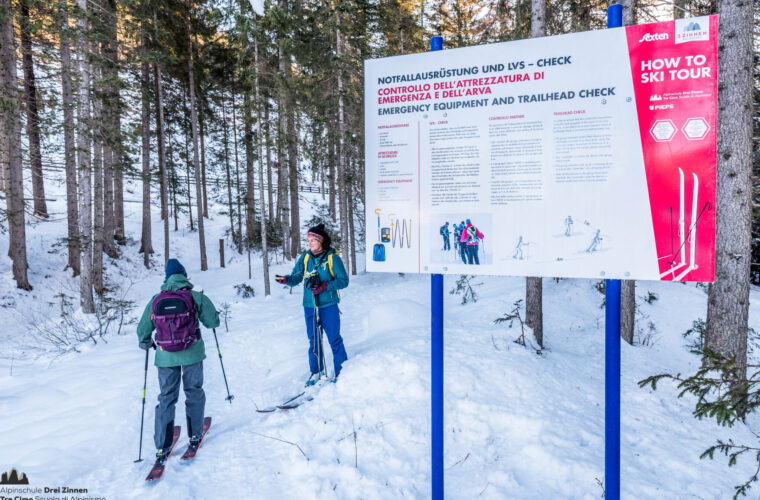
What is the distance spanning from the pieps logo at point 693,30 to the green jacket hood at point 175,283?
4.54m

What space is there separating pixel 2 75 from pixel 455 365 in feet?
48.7

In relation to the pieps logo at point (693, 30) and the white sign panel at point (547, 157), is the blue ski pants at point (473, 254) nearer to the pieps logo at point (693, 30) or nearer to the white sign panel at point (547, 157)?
the white sign panel at point (547, 157)

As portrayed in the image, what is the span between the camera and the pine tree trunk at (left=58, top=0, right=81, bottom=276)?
946 centimetres

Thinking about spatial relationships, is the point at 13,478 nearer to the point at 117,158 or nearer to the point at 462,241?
the point at 462,241

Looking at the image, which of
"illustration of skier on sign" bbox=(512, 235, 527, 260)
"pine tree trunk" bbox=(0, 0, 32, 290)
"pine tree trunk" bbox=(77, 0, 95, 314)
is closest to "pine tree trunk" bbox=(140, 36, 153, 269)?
"pine tree trunk" bbox=(0, 0, 32, 290)

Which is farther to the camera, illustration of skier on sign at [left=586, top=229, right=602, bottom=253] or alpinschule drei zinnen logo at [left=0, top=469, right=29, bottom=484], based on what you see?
alpinschule drei zinnen logo at [left=0, top=469, right=29, bottom=484]

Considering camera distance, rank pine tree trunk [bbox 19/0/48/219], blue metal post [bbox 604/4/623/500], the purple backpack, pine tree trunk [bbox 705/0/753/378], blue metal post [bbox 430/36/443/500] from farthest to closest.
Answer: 1. pine tree trunk [bbox 19/0/48/219]
2. pine tree trunk [bbox 705/0/753/378]
3. the purple backpack
4. blue metal post [bbox 430/36/443/500]
5. blue metal post [bbox 604/4/623/500]

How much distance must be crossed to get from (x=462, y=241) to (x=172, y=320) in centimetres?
314

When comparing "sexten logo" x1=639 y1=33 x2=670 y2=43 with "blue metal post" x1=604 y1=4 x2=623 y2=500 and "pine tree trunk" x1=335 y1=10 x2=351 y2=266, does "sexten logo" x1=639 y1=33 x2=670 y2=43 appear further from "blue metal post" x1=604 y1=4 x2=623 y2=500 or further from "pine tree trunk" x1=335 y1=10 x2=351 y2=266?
"pine tree trunk" x1=335 y1=10 x2=351 y2=266

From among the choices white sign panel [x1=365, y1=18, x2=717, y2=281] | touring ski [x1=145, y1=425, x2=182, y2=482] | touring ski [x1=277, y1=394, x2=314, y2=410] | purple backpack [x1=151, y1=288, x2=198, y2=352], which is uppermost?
white sign panel [x1=365, y1=18, x2=717, y2=281]

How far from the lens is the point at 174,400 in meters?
4.03

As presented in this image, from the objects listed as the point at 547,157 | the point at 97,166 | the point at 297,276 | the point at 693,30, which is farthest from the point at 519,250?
the point at 97,166

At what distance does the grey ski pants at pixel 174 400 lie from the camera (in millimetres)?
3926

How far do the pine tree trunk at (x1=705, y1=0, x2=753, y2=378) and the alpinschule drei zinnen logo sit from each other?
7732 mm
